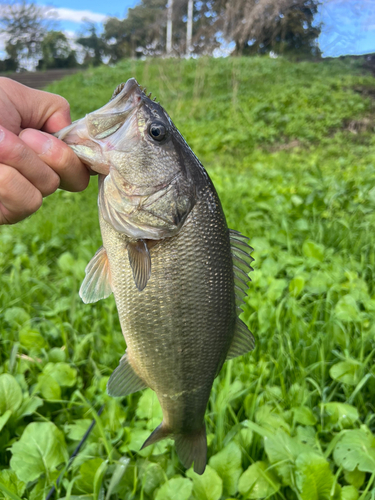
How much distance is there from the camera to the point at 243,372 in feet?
6.64

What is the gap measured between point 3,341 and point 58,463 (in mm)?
961

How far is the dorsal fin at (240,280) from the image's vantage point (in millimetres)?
1310

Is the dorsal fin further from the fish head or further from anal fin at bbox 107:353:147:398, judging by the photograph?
anal fin at bbox 107:353:147:398

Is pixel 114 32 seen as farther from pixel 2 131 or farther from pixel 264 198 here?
pixel 2 131

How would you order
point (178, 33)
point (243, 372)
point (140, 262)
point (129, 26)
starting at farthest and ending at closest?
point (129, 26) → point (178, 33) → point (243, 372) → point (140, 262)

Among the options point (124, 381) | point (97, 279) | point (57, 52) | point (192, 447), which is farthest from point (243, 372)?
point (57, 52)

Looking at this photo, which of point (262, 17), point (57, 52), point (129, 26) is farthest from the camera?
point (57, 52)

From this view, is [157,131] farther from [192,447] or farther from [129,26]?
[129,26]

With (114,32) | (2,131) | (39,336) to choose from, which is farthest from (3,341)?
(114,32)

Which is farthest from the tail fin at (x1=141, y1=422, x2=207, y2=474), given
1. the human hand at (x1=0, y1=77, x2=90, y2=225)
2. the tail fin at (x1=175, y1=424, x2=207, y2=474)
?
the human hand at (x1=0, y1=77, x2=90, y2=225)

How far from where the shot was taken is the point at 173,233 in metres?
1.17

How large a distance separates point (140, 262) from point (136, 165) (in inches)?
12.3

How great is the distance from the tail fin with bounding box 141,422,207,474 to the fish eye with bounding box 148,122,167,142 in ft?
3.41

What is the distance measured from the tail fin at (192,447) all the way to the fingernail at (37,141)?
1.13m
